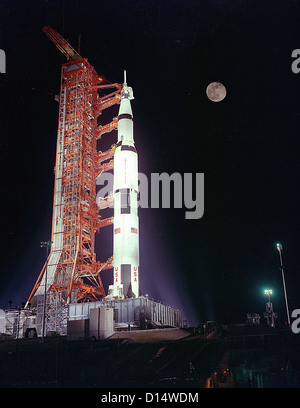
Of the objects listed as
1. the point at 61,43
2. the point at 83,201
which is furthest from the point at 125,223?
the point at 61,43

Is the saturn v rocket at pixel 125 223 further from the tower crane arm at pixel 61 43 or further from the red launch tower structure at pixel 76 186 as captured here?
the tower crane arm at pixel 61 43

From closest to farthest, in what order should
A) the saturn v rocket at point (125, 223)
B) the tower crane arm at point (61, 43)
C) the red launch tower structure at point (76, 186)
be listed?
1. the saturn v rocket at point (125, 223)
2. the red launch tower structure at point (76, 186)
3. the tower crane arm at point (61, 43)

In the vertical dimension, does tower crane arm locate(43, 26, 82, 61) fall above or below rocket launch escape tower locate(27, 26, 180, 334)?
above

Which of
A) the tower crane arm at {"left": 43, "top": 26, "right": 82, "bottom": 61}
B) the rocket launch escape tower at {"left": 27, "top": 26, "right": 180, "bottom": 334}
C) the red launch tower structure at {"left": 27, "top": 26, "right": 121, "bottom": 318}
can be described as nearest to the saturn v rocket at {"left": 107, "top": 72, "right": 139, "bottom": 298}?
the rocket launch escape tower at {"left": 27, "top": 26, "right": 180, "bottom": 334}

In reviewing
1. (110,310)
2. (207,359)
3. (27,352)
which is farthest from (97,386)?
(110,310)

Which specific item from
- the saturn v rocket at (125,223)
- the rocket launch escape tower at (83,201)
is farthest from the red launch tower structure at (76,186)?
the saturn v rocket at (125,223)

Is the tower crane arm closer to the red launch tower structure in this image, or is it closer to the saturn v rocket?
the red launch tower structure
